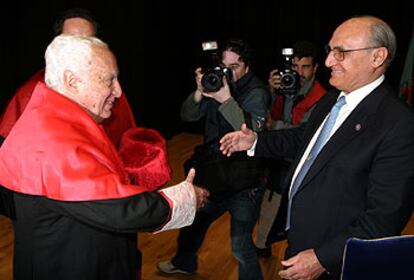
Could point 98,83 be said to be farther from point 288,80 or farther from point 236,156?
point 288,80

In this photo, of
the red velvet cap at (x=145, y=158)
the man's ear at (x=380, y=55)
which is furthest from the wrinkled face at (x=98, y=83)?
the man's ear at (x=380, y=55)

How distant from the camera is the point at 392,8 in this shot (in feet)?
18.9

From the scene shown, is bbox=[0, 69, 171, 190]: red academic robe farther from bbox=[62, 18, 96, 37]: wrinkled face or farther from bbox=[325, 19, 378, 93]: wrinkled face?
bbox=[325, 19, 378, 93]: wrinkled face

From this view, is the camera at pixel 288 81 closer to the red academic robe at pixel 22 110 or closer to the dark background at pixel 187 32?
the red academic robe at pixel 22 110

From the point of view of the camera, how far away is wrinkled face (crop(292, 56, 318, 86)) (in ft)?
Answer: 9.04

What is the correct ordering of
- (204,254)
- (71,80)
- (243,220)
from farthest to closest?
(204,254), (243,220), (71,80)

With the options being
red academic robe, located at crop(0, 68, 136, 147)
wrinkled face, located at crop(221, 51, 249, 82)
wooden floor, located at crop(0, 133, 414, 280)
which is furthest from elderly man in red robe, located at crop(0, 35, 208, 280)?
wooden floor, located at crop(0, 133, 414, 280)

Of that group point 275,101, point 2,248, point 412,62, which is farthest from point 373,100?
point 412,62

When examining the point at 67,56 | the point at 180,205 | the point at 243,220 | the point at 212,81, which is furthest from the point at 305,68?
the point at 67,56

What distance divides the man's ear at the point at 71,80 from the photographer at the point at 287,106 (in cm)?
132

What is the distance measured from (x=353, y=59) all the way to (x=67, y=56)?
0.88 meters

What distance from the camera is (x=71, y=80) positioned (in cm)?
124

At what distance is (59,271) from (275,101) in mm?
1895

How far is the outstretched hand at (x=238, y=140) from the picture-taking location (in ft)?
6.28
